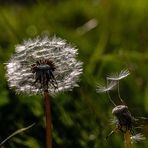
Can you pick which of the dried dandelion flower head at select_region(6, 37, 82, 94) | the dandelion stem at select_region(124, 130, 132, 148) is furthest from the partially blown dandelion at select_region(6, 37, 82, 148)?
the dandelion stem at select_region(124, 130, 132, 148)

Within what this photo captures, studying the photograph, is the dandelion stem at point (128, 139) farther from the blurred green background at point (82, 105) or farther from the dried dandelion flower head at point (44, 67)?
the blurred green background at point (82, 105)

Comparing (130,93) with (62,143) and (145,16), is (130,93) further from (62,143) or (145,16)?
(145,16)

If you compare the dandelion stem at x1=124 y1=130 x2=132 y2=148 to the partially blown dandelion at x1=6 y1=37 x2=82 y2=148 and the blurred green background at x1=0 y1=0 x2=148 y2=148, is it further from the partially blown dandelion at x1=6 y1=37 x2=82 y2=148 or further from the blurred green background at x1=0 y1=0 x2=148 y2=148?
the blurred green background at x1=0 y1=0 x2=148 y2=148

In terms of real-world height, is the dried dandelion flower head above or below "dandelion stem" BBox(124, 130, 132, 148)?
above

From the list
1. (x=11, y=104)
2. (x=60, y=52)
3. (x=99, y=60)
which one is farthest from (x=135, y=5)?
(x=60, y=52)

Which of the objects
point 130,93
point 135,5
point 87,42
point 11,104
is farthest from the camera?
point 135,5

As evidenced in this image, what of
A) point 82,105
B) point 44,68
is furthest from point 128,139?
point 82,105

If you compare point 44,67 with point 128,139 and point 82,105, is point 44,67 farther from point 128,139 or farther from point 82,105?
point 82,105

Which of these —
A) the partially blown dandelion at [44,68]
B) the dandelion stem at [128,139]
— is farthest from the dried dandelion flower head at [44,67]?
the dandelion stem at [128,139]
